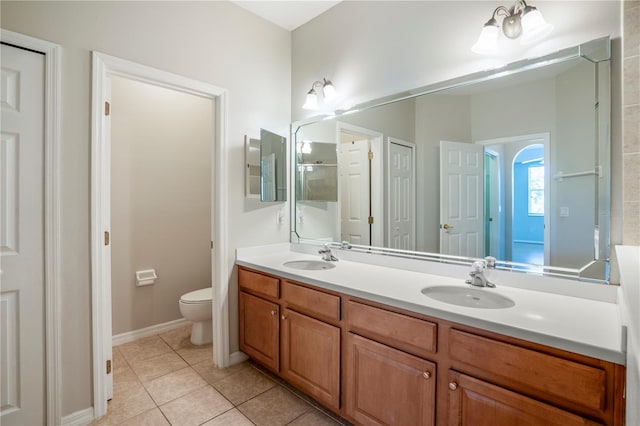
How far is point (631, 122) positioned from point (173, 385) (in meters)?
2.90

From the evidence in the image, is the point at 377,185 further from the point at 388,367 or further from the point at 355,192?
the point at 388,367

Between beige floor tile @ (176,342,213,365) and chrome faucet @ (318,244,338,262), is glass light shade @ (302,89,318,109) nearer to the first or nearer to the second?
chrome faucet @ (318,244,338,262)

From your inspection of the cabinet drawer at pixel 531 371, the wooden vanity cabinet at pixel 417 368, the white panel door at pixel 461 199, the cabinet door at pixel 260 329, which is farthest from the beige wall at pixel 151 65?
the cabinet drawer at pixel 531 371

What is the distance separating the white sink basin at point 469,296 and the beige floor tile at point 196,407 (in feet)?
4.72

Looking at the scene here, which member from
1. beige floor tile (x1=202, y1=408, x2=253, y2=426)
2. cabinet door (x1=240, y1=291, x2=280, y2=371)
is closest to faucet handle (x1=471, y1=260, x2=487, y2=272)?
cabinet door (x1=240, y1=291, x2=280, y2=371)

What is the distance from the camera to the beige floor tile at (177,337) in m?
2.69

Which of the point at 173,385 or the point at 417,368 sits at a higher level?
the point at 417,368

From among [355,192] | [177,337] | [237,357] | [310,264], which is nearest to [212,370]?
[237,357]

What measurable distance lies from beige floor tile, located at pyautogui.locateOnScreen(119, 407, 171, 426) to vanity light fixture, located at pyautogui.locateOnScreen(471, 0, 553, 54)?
270cm

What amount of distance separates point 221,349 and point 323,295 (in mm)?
1154

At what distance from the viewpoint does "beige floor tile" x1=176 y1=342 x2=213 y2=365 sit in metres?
2.42

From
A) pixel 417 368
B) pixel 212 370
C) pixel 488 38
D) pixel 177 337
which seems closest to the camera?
pixel 417 368

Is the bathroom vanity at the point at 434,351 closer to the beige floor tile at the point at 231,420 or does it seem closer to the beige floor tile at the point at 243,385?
the beige floor tile at the point at 243,385

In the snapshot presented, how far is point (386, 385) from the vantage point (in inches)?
54.7
